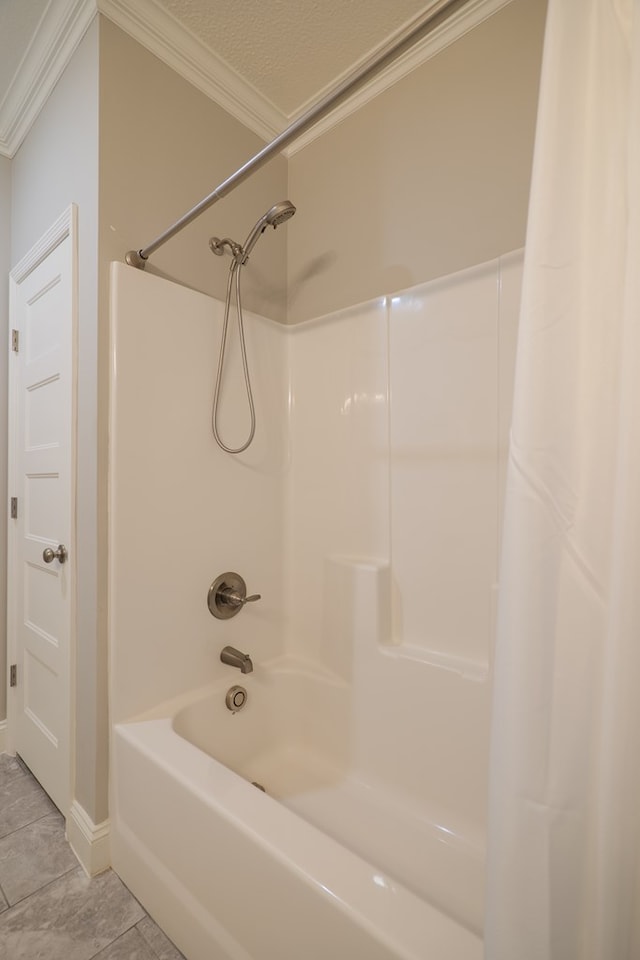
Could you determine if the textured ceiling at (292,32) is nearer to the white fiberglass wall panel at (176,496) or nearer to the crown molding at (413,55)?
the crown molding at (413,55)

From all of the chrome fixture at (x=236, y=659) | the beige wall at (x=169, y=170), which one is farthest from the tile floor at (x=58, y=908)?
the beige wall at (x=169, y=170)

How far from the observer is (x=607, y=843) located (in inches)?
19.3

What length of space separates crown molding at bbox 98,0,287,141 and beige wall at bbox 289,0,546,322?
202mm

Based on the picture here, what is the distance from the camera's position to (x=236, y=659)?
1.49 meters

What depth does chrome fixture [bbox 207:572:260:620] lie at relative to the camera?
151 centimetres

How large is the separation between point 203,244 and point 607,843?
5.99 ft

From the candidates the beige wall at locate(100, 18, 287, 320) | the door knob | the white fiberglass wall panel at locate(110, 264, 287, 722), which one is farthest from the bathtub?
the beige wall at locate(100, 18, 287, 320)

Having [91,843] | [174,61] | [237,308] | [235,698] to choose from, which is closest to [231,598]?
[235,698]

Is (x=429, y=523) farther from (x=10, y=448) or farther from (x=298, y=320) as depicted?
(x=10, y=448)

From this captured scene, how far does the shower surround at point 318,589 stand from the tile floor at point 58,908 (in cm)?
6

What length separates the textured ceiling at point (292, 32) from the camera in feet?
4.53

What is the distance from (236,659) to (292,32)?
2.15 m

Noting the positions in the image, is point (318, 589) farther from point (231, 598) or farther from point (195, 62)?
point (195, 62)

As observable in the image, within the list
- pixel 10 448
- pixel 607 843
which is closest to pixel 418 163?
pixel 607 843
